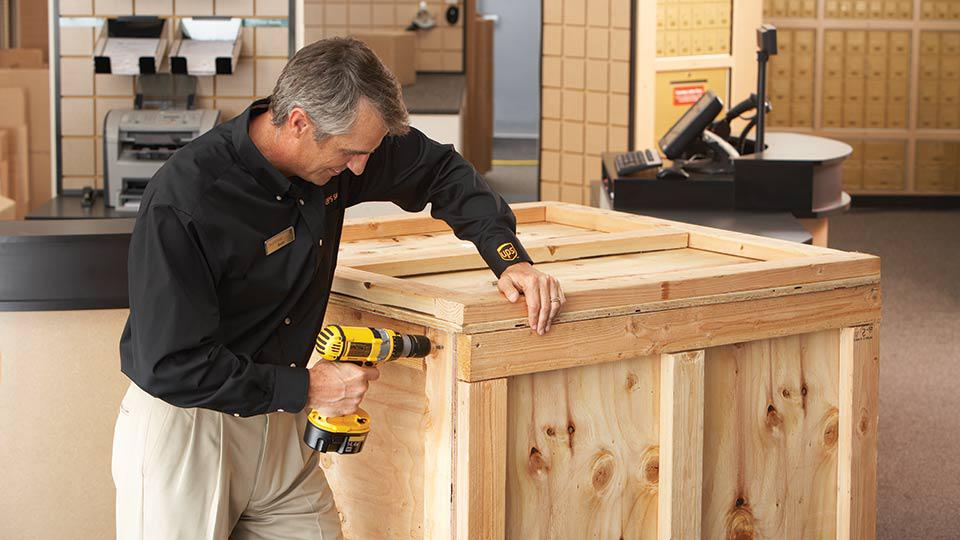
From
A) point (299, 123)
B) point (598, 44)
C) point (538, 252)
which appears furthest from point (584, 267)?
point (598, 44)

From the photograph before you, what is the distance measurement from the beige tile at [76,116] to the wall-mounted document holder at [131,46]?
0.94ft

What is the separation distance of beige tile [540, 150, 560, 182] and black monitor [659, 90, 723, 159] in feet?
6.96

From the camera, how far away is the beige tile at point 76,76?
5.64 meters

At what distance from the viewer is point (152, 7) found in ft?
18.5

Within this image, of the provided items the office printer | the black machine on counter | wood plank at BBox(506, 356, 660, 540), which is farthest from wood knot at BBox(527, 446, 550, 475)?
the office printer

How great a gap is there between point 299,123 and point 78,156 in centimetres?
397

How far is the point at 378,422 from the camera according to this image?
7.87 ft

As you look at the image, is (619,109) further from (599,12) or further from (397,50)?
(397,50)

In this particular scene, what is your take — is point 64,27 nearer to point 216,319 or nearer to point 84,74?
point 84,74

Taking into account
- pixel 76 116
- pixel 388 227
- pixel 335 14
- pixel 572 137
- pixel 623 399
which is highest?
pixel 335 14

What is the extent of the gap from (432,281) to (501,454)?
0.46m

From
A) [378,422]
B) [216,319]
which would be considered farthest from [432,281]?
[216,319]

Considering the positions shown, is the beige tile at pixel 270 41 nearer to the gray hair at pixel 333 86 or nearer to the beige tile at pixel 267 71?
the beige tile at pixel 267 71

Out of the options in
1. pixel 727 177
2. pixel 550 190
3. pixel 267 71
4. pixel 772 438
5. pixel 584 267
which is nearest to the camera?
pixel 772 438
